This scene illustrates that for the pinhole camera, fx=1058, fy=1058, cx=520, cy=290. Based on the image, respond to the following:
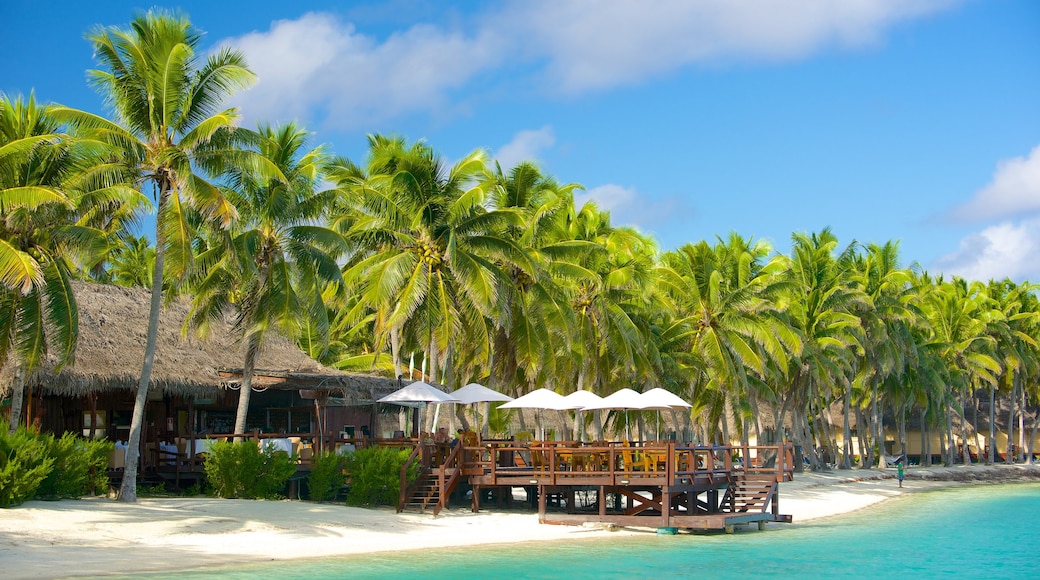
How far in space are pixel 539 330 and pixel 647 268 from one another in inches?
291

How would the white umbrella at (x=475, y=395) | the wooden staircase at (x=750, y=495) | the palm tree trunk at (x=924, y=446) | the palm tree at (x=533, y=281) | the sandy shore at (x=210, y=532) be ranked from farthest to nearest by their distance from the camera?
the palm tree trunk at (x=924, y=446)
the palm tree at (x=533, y=281)
the white umbrella at (x=475, y=395)
the wooden staircase at (x=750, y=495)
the sandy shore at (x=210, y=532)

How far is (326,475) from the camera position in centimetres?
2366

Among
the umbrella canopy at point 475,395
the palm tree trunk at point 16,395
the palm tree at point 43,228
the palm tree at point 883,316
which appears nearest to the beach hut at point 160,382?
the palm tree trunk at point 16,395

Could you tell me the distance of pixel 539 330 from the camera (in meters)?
29.9

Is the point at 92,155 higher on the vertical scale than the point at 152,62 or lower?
lower

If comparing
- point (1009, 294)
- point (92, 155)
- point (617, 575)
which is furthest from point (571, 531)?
point (1009, 294)

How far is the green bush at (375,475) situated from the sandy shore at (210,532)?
1.72 ft

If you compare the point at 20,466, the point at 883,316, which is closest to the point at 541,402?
the point at 20,466

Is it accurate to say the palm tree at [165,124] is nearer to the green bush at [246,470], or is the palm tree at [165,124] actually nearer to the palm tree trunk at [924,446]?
the green bush at [246,470]

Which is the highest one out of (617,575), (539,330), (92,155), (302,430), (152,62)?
(152,62)

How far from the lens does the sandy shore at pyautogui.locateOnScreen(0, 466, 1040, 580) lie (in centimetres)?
1614

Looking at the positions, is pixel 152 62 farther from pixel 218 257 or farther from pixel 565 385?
pixel 565 385

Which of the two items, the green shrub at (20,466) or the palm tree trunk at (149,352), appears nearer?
the green shrub at (20,466)

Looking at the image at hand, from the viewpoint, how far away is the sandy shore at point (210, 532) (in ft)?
53.0
